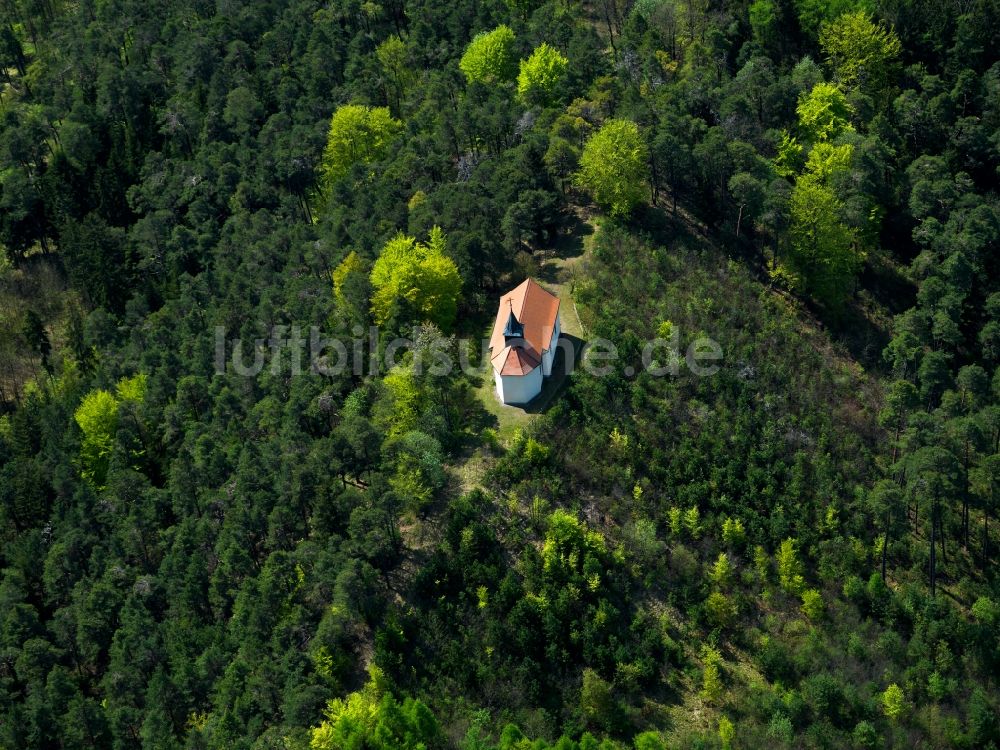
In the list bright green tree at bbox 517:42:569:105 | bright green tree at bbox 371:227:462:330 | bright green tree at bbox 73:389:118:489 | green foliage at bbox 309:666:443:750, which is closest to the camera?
green foliage at bbox 309:666:443:750

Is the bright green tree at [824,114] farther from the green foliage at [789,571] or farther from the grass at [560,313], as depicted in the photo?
the green foliage at [789,571]

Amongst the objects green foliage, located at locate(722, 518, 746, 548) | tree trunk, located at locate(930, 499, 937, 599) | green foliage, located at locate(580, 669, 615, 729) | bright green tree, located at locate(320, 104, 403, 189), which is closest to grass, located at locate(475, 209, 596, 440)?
green foliage, located at locate(722, 518, 746, 548)

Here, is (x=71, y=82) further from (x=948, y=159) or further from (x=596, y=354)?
(x=948, y=159)

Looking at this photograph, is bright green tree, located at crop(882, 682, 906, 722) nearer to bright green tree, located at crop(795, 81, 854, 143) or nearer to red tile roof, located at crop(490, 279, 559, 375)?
red tile roof, located at crop(490, 279, 559, 375)

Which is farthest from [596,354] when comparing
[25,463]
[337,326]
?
[25,463]

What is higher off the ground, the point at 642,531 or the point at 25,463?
the point at 642,531

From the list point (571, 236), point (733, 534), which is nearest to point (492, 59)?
point (571, 236)

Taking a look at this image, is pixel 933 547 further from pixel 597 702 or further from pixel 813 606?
pixel 597 702
